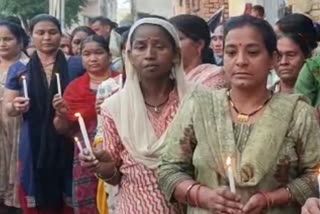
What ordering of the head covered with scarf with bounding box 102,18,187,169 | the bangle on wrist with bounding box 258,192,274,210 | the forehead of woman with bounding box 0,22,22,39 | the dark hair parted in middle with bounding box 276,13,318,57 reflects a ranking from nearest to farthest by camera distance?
1. the bangle on wrist with bounding box 258,192,274,210
2. the head covered with scarf with bounding box 102,18,187,169
3. the dark hair parted in middle with bounding box 276,13,318,57
4. the forehead of woman with bounding box 0,22,22,39

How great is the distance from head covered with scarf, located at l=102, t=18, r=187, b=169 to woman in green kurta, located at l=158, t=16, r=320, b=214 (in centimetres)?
44

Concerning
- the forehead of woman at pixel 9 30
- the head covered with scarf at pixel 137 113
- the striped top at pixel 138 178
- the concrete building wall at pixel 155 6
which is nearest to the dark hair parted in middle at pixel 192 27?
the head covered with scarf at pixel 137 113

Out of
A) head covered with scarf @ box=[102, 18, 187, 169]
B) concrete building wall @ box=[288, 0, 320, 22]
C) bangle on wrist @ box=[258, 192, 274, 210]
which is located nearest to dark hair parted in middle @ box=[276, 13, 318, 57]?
head covered with scarf @ box=[102, 18, 187, 169]

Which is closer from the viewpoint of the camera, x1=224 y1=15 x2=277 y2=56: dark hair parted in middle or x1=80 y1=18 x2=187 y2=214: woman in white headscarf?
x1=224 y1=15 x2=277 y2=56: dark hair parted in middle

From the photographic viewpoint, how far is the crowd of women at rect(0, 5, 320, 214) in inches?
138

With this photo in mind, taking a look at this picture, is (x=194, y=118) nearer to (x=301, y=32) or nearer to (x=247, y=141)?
(x=247, y=141)

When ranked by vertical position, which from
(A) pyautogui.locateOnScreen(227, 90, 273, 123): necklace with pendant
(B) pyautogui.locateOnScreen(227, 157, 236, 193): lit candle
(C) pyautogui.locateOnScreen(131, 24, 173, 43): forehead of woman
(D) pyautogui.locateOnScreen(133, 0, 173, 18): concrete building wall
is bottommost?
(D) pyautogui.locateOnScreen(133, 0, 173, 18): concrete building wall

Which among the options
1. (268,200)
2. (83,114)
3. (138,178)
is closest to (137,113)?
Result: (138,178)

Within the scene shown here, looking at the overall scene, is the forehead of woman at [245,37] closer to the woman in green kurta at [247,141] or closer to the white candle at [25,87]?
the woman in green kurta at [247,141]

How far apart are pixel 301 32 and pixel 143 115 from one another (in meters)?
1.35

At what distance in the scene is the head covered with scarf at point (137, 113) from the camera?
415 centimetres

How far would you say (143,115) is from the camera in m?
4.24

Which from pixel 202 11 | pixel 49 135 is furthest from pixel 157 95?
pixel 202 11

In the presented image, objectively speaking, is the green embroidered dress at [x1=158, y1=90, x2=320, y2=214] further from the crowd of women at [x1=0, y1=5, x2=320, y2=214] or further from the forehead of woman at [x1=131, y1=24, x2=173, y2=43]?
the forehead of woman at [x1=131, y1=24, x2=173, y2=43]
